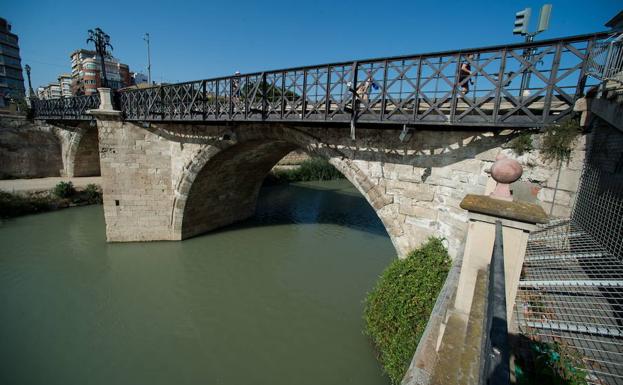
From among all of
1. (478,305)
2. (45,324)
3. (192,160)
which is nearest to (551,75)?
(478,305)

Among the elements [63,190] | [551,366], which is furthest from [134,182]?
[551,366]

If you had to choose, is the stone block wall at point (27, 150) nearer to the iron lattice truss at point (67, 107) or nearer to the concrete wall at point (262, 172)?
the iron lattice truss at point (67, 107)

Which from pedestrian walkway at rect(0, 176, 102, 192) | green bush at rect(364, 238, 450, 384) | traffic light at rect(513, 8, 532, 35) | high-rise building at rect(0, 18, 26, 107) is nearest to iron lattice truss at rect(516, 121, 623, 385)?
green bush at rect(364, 238, 450, 384)

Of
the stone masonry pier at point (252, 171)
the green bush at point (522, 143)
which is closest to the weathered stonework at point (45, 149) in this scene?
the stone masonry pier at point (252, 171)

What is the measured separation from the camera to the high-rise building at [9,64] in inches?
1688

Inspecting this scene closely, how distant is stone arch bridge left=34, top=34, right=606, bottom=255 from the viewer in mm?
4523

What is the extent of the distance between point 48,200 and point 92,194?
76.2 inches

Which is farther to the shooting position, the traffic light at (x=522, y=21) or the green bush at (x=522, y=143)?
the traffic light at (x=522, y=21)

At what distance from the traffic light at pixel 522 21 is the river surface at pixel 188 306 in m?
6.65

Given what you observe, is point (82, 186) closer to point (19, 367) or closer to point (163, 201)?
point (163, 201)

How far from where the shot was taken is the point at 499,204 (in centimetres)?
224

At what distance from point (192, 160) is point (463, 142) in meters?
8.53

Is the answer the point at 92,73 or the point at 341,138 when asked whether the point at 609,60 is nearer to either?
the point at 341,138

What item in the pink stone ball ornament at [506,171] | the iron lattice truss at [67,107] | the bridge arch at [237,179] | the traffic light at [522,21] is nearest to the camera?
the pink stone ball ornament at [506,171]
